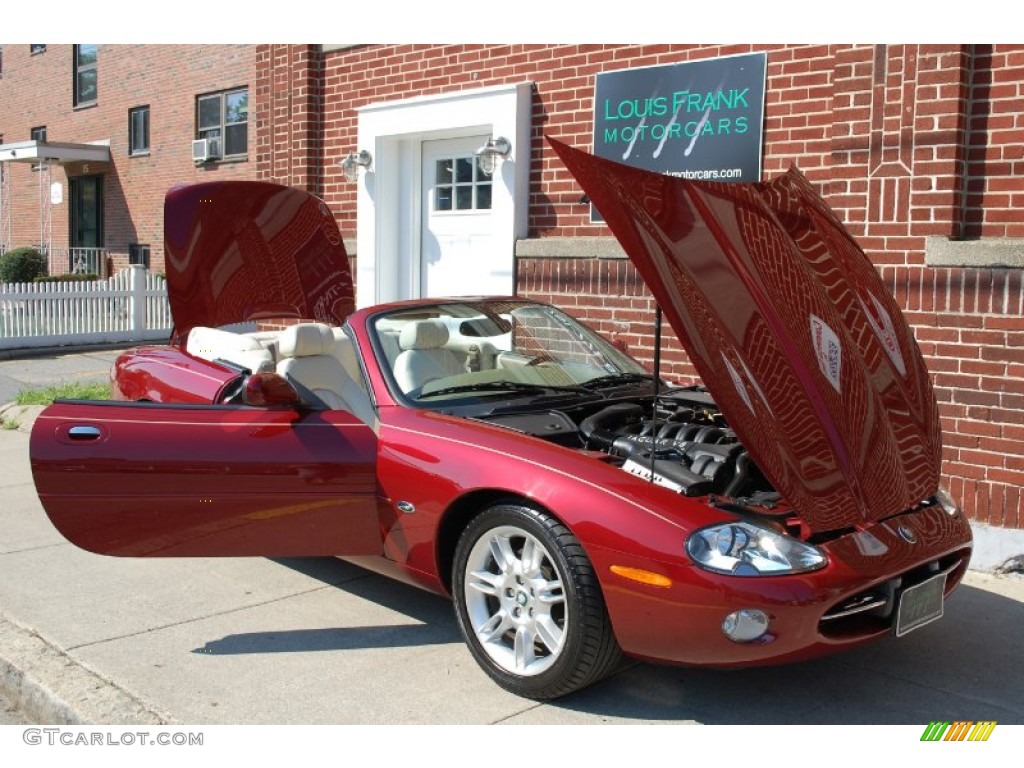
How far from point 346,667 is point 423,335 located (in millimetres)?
1571

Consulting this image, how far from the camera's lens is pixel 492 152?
8.41 meters

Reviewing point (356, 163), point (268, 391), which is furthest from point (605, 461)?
point (356, 163)

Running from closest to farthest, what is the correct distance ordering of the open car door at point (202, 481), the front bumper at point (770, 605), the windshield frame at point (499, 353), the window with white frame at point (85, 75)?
the front bumper at point (770, 605), the open car door at point (202, 481), the windshield frame at point (499, 353), the window with white frame at point (85, 75)

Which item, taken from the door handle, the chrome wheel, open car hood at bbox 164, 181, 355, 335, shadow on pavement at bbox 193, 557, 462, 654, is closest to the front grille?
the chrome wheel

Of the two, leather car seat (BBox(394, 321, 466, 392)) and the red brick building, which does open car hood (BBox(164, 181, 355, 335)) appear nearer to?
leather car seat (BBox(394, 321, 466, 392))

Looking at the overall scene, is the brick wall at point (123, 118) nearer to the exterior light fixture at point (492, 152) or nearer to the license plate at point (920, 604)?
the exterior light fixture at point (492, 152)

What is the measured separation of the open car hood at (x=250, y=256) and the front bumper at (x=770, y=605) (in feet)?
11.3

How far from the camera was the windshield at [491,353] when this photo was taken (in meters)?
4.72

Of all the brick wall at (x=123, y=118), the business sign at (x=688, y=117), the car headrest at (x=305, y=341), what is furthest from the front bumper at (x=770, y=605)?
the brick wall at (x=123, y=118)

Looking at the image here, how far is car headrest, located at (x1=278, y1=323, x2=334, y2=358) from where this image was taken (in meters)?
4.88

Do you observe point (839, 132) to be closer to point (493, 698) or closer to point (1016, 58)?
point (1016, 58)

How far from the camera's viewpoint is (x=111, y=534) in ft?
13.9

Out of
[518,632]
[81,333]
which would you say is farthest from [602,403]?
[81,333]

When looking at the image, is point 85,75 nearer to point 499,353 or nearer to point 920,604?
point 499,353
